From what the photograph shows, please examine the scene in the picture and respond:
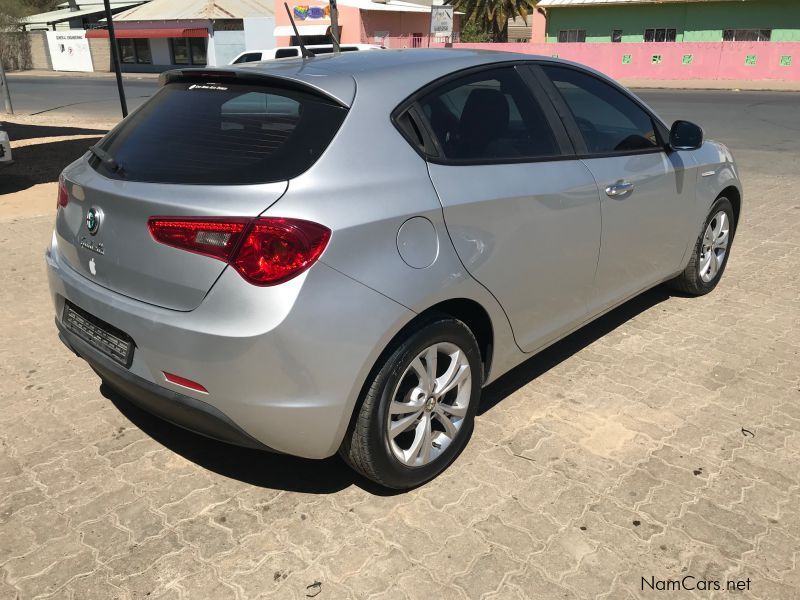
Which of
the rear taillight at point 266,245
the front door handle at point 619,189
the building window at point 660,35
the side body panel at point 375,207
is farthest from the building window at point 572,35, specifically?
the rear taillight at point 266,245

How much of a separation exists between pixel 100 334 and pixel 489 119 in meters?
1.87

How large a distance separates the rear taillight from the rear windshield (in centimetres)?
18

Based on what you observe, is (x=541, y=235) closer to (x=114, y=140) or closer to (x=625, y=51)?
(x=114, y=140)

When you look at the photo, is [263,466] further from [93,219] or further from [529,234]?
[529,234]

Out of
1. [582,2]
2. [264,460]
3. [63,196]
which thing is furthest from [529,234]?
[582,2]

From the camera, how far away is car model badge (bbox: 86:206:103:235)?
2592 millimetres

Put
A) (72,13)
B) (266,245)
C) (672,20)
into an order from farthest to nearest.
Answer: (72,13) → (672,20) → (266,245)

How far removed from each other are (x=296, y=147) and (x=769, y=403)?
2.73 metres

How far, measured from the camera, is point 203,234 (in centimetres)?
225

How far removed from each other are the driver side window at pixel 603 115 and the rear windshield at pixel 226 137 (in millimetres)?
1489

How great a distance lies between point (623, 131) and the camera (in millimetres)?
3832

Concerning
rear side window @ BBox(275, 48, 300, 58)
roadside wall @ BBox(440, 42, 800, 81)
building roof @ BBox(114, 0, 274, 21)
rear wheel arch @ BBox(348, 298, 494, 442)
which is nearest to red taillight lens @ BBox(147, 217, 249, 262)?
rear wheel arch @ BBox(348, 298, 494, 442)

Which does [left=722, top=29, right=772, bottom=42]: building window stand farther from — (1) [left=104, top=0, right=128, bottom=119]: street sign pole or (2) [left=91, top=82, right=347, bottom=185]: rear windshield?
(2) [left=91, top=82, right=347, bottom=185]: rear windshield

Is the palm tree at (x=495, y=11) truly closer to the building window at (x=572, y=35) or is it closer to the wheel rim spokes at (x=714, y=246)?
the building window at (x=572, y=35)
